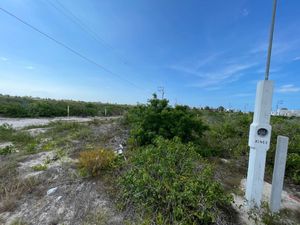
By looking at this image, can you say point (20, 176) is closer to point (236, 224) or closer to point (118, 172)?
point (118, 172)

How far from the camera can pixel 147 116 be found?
531 cm

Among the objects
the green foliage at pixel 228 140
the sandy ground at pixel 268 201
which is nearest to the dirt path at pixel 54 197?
the sandy ground at pixel 268 201

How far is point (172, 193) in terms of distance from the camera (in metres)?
2.28

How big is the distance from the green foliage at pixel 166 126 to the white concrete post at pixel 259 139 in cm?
252

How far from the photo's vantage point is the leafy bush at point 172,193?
2.15 m

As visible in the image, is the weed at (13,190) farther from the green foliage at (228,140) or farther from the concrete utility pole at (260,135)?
the green foliage at (228,140)

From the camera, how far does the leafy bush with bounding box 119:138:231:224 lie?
2148mm

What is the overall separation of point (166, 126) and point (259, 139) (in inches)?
113

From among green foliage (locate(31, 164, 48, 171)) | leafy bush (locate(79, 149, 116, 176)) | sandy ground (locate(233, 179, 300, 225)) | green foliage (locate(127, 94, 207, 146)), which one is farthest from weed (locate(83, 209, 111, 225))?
green foliage (locate(127, 94, 207, 146))

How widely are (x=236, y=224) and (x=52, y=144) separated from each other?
5.37m

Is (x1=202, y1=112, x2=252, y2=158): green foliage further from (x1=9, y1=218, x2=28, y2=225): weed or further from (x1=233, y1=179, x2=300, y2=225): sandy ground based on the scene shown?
(x1=9, y1=218, x2=28, y2=225): weed

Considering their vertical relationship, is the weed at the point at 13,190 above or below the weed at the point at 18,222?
above

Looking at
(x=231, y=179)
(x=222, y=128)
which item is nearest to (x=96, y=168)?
(x=231, y=179)

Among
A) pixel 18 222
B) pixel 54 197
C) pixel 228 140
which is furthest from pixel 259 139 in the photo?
pixel 228 140
